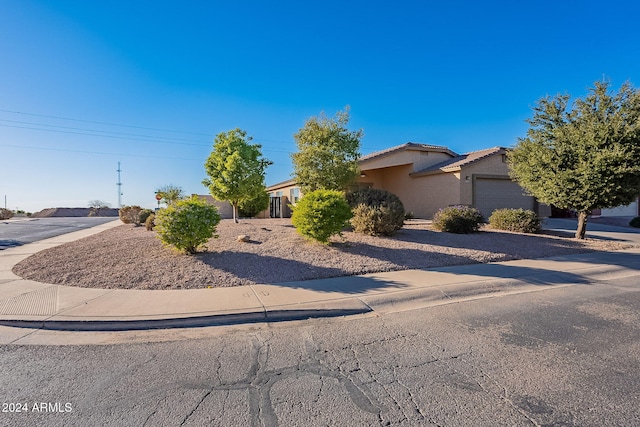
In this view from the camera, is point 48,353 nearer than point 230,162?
Yes

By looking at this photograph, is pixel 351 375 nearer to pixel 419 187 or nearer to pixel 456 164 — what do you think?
pixel 456 164

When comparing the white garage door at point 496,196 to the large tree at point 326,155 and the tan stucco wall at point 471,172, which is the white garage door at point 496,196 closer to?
the tan stucco wall at point 471,172

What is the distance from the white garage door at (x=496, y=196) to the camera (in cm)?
1930

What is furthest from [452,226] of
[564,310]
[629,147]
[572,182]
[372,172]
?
[372,172]

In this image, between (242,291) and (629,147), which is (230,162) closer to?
(242,291)

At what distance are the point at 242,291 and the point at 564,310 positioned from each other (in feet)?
17.6

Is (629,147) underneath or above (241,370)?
above

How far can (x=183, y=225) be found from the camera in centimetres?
792

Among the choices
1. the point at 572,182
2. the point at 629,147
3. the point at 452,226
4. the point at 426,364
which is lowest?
the point at 426,364

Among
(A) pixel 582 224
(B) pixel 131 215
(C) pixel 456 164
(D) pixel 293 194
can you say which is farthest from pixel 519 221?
(B) pixel 131 215

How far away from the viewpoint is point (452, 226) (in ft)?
40.9

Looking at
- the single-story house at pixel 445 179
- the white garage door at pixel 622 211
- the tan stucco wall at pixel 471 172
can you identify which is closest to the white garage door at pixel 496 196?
the single-story house at pixel 445 179

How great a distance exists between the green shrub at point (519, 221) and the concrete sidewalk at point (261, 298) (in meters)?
5.64

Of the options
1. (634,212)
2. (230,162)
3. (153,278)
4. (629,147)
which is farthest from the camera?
(634,212)
